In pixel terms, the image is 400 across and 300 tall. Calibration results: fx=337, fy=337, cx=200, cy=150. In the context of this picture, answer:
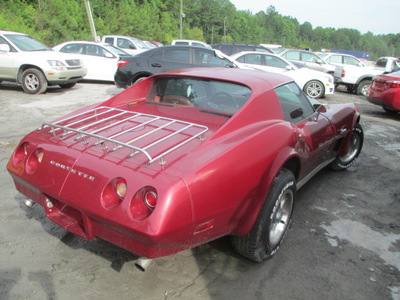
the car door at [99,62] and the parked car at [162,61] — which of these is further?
the car door at [99,62]

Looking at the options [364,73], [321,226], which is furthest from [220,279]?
[364,73]

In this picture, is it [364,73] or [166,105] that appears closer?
[166,105]

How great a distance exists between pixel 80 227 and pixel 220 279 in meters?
1.05

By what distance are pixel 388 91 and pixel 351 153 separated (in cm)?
430

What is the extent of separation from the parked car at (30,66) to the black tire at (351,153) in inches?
298

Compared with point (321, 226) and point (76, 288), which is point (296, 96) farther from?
point (76, 288)

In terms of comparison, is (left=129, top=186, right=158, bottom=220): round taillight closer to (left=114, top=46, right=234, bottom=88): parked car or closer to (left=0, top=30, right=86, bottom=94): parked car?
(left=114, top=46, right=234, bottom=88): parked car

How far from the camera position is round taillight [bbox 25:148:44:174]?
8.07 ft

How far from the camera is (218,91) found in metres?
3.15

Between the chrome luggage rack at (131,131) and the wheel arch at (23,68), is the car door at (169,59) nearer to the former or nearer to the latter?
the wheel arch at (23,68)

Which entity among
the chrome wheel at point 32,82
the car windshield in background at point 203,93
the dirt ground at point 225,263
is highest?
the car windshield in background at point 203,93

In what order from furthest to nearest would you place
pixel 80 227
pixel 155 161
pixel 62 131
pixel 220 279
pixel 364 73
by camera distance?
pixel 364 73
pixel 62 131
pixel 220 279
pixel 80 227
pixel 155 161

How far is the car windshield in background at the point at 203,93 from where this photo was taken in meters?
3.04

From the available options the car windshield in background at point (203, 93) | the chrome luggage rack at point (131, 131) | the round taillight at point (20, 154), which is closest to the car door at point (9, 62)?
the car windshield in background at point (203, 93)
